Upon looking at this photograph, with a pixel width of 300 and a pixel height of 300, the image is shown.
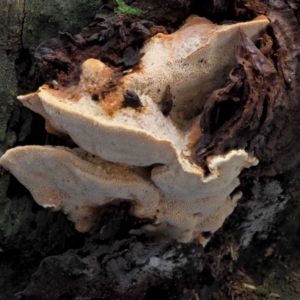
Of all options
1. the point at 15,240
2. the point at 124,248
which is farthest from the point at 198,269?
the point at 15,240

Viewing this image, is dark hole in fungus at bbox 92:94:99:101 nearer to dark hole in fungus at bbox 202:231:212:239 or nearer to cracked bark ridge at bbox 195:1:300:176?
cracked bark ridge at bbox 195:1:300:176

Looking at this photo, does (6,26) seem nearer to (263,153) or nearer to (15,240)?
(15,240)

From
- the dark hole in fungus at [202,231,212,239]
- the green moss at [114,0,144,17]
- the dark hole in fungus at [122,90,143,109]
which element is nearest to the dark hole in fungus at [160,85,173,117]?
the dark hole in fungus at [122,90,143,109]

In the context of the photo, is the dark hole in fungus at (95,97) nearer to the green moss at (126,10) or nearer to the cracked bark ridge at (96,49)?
the cracked bark ridge at (96,49)

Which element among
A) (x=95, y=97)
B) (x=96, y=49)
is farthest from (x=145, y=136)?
(x=96, y=49)

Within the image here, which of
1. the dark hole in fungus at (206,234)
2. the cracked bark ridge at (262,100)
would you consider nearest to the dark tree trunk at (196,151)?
the cracked bark ridge at (262,100)

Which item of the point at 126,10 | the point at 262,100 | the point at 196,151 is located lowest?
the point at 196,151

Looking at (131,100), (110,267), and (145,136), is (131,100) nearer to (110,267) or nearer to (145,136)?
(145,136)

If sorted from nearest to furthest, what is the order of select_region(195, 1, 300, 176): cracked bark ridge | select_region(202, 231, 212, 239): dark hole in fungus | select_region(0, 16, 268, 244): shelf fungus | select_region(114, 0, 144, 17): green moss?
select_region(0, 16, 268, 244): shelf fungus < select_region(195, 1, 300, 176): cracked bark ridge < select_region(114, 0, 144, 17): green moss < select_region(202, 231, 212, 239): dark hole in fungus
